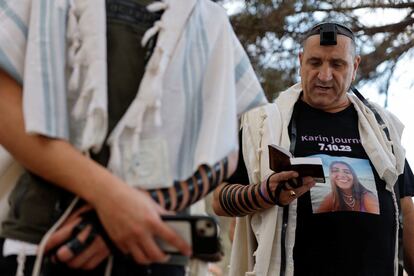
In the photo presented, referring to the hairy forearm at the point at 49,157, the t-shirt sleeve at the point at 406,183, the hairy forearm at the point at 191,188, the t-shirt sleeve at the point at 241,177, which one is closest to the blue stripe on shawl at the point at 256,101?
the hairy forearm at the point at 191,188

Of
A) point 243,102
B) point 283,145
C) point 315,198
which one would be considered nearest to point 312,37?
point 283,145

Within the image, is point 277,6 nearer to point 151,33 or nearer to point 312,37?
point 312,37

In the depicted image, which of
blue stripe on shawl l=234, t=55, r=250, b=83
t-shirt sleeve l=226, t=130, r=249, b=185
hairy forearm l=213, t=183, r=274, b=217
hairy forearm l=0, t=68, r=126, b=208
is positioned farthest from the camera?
t-shirt sleeve l=226, t=130, r=249, b=185

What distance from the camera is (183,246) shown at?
3.65 feet

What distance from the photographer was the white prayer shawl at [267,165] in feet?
9.03

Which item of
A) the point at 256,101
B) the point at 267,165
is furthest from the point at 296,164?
the point at 256,101

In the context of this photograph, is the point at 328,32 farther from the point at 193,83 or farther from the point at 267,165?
the point at 193,83

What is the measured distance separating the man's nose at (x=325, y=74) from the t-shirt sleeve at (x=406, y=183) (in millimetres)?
545

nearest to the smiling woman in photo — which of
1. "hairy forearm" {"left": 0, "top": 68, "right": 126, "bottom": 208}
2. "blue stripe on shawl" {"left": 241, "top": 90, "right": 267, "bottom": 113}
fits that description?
"blue stripe on shawl" {"left": 241, "top": 90, "right": 267, "bottom": 113}

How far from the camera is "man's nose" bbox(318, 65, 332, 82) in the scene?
120 inches

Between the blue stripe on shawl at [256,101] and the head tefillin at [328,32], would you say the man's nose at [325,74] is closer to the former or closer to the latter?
the head tefillin at [328,32]

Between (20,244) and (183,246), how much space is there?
0.95 feet

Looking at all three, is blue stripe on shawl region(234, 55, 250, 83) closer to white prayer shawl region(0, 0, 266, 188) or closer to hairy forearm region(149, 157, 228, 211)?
white prayer shawl region(0, 0, 266, 188)

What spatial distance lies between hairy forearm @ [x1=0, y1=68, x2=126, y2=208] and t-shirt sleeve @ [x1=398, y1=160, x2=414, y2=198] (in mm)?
2223
